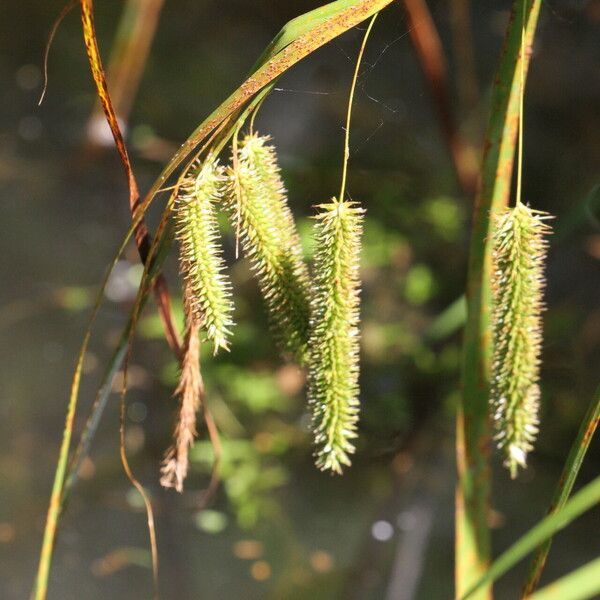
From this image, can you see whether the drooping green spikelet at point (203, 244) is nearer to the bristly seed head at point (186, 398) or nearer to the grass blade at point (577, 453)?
the bristly seed head at point (186, 398)

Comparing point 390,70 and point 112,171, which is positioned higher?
point 390,70

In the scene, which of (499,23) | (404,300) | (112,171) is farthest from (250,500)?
(499,23)

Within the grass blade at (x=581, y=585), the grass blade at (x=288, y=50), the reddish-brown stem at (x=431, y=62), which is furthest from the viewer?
the reddish-brown stem at (x=431, y=62)

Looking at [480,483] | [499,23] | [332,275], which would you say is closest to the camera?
[332,275]

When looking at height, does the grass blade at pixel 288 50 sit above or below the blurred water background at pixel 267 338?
above

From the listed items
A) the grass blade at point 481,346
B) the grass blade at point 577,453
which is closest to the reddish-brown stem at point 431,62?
the grass blade at point 481,346

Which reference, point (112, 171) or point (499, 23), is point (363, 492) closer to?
point (112, 171)
